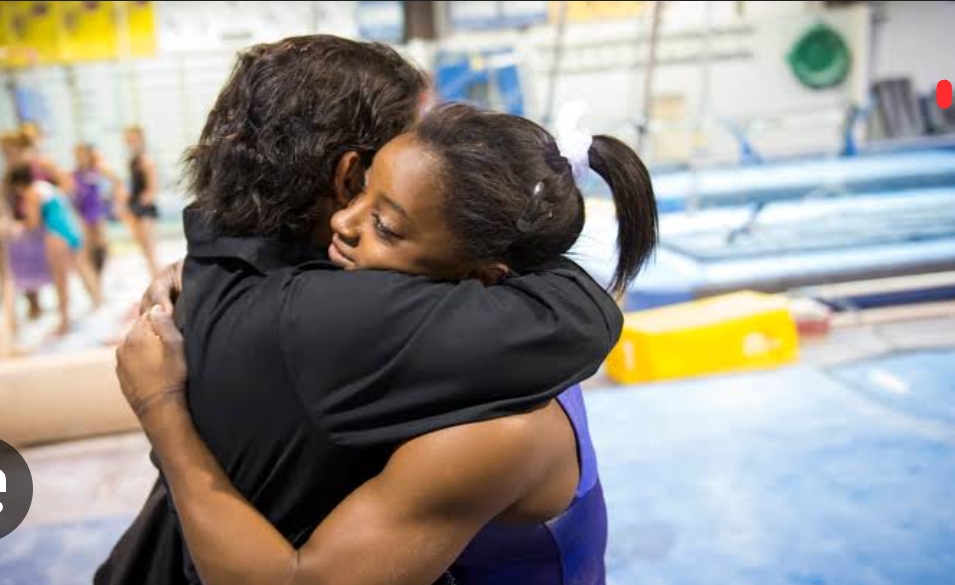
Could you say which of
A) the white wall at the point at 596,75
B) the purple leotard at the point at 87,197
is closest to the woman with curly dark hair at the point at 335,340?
the white wall at the point at 596,75

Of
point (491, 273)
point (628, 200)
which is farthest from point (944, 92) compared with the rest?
point (491, 273)

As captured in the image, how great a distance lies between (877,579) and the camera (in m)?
2.25

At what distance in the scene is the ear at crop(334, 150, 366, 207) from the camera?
108cm

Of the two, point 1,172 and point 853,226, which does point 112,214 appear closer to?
point 1,172

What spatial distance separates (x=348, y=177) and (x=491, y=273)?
0.21 metres

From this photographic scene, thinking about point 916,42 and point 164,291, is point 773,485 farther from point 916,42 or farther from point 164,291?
point 916,42

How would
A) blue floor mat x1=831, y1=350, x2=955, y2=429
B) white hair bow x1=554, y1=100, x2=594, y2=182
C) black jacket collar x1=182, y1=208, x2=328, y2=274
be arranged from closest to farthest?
1. black jacket collar x1=182, y1=208, x2=328, y2=274
2. white hair bow x1=554, y1=100, x2=594, y2=182
3. blue floor mat x1=831, y1=350, x2=955, y2=429

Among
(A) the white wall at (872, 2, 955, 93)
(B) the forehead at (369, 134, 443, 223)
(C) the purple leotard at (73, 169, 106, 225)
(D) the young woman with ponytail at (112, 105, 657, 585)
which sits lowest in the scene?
(C) the purple leotard at (73, 169, 106, 225)

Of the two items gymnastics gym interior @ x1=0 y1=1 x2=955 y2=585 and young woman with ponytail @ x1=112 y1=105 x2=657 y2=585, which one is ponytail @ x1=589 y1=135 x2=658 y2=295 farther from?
gymnastics gym interior @ x1=0 y1=1 x2=955 y2=585

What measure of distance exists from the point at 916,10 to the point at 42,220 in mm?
9078

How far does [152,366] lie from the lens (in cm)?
103

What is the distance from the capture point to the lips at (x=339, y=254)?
40.9 inches

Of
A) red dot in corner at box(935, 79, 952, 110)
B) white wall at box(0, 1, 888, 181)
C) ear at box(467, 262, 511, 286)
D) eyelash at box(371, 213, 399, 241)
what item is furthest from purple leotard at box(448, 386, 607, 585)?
red dot in corner at box(935, 79, 952, 110)

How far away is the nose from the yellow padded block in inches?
120
